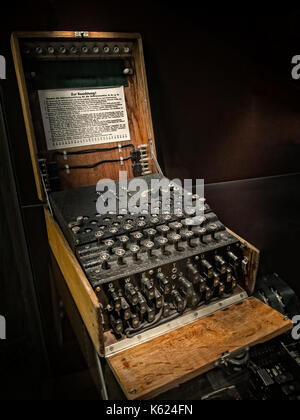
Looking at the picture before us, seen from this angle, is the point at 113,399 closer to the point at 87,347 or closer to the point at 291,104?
the point at 87,347

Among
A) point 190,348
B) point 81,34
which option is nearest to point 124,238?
point 190,348

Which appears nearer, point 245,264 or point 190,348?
point 190,348

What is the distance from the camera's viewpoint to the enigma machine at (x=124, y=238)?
1180 millimetres

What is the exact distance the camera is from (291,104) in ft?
8.61

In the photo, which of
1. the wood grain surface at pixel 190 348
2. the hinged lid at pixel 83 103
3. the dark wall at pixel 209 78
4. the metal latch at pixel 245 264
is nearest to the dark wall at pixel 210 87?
the dark wall at pixel 209 78

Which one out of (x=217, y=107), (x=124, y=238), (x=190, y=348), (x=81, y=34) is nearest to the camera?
(x=190, y=348)

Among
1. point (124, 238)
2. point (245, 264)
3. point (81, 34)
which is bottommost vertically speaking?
point (245, 264)

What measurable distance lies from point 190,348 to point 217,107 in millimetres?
1851

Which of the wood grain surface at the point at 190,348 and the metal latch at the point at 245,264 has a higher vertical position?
the metal latch at the point at 245,264

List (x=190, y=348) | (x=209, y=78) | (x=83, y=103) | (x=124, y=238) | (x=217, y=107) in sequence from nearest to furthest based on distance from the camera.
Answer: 1. (x=190, y=348)
2. (x=124, y=238)
3. (x=83, y=103)
4. (x=209, y=78)
5. (x=217, y=107)

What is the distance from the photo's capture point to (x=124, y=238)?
4.49ft

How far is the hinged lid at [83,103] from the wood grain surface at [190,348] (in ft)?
3.47

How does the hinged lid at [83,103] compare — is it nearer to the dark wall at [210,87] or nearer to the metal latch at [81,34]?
the metal latch at [81,34]

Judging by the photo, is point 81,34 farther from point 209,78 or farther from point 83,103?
point 209,78
